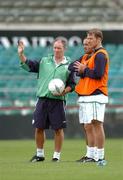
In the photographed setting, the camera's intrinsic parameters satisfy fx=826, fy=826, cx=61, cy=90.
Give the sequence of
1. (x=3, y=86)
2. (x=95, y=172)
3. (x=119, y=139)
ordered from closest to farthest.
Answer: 1. (x=95, y=172)
2. (x=119, y=139)
3. (x=3, y=86)

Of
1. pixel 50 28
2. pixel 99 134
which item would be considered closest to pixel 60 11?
pixel 50 28

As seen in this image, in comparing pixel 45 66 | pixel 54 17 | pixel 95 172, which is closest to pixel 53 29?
pixel 54 17

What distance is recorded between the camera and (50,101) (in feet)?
42.6

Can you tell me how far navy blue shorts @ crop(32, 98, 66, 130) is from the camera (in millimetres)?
12914

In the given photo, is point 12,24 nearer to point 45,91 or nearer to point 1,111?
point 1,111

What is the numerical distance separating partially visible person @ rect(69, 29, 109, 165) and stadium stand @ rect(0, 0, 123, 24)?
53.3ft

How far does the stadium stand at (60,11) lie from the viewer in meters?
28.8

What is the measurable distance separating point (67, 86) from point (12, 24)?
15.6 metres

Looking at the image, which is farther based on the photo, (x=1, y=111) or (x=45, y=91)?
(x=1, y=111)

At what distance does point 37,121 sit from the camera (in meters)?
12.9

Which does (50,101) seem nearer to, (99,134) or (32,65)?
(32,65)

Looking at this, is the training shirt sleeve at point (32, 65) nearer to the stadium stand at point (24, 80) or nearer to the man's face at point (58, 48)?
the man's face at point (58, 48)

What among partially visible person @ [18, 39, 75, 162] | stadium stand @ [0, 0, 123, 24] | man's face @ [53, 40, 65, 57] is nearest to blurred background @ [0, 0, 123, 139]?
stadium stand @ [0, 0, 123, 24]

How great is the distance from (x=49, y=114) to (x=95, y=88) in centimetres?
103
